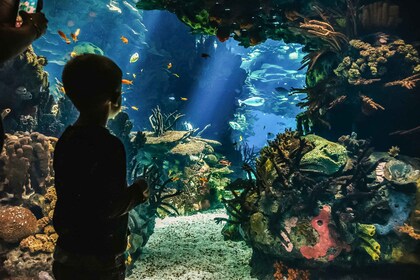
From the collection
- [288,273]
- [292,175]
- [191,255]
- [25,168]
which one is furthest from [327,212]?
[25,168]

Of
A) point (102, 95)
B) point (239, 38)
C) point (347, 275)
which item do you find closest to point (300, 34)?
point (239, 38)

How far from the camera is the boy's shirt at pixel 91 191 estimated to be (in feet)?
5.02

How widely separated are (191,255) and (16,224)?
9.94 ft

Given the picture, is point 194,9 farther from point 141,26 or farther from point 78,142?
point 141,26

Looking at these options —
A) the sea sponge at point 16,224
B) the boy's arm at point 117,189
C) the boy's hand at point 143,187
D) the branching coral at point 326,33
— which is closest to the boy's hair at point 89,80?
the boy's arm at point 117,189

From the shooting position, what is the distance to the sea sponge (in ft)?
15.3

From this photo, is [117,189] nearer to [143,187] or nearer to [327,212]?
[143,187]

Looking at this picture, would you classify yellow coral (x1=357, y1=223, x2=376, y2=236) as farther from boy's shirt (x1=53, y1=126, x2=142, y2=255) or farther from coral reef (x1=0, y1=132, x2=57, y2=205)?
coral reef (x1=0, y1=132, x2=57, y2=205)

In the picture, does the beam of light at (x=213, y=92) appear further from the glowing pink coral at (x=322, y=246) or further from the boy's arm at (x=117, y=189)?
the boy's arm at (x=117, y=189)

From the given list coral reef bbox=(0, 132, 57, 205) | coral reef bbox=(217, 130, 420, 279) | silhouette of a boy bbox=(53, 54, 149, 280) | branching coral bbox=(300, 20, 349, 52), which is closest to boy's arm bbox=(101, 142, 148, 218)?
silhouette of a boy bbox=(53, 54, 149, 280)

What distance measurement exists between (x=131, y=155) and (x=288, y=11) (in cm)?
565

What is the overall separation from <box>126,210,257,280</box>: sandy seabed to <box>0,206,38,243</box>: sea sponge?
194cm

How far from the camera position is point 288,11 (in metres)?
6.64

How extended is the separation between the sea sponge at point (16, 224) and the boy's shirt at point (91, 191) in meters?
3.98
